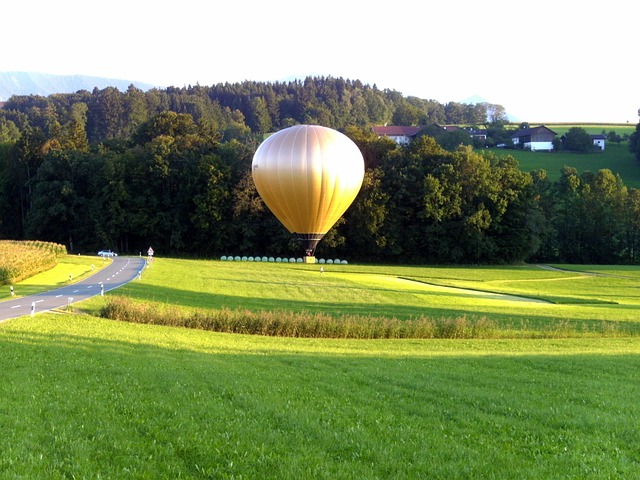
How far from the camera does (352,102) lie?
616 ft

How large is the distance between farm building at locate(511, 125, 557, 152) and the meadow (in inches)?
4346

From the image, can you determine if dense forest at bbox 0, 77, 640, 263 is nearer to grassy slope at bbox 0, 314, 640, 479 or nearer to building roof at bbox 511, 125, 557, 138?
building roof at bbox 511, 125, 557, 138

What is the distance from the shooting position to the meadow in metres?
7.46

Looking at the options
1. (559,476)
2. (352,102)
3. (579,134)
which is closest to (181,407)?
(559,476)

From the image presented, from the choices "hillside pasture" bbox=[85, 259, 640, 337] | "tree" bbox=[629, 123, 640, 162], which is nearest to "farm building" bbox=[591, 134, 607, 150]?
"tree" bbox=[629, 123, 640, 162]

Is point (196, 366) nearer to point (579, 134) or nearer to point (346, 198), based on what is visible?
point (346, 198)

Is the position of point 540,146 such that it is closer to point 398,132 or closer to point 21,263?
point 398,132

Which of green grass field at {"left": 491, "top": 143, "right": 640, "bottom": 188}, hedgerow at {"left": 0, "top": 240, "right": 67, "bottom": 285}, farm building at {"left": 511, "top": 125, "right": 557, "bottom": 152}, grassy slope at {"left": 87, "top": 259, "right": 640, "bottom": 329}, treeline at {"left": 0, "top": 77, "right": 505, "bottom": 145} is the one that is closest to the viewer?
grassy slope at {"left": 87, "top": 259, "right": 640, "bottom": 329}

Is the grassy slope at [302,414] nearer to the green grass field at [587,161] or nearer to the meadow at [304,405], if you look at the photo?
the meadow at [304,405]

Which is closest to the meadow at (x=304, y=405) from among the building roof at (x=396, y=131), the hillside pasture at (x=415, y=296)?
the hillside pasture at (x=415, y=296)

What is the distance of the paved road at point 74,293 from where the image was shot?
22844mm

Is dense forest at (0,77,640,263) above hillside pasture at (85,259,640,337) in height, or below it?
above

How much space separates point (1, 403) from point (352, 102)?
183898 millimetres

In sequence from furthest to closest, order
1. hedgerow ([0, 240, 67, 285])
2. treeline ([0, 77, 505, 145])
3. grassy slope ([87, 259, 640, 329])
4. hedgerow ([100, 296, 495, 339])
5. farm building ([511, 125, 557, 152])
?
treeline ([0, 77, 505, 145]) < farm building ([511, 125, 557, 152]) < hedgerow ([0, 240, 67, 285]) < grassy slope ([87, 259, 640, 329]) < hedgerow ([100, 296, 495, 339])
